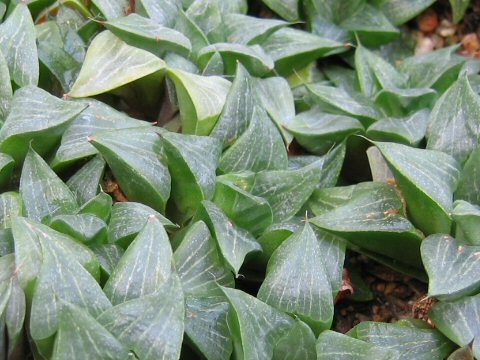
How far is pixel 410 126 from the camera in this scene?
1428mm

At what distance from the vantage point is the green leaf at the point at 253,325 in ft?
3.48

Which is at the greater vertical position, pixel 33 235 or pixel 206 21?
pixel 206 21

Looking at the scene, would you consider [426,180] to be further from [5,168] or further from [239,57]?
[5,168]

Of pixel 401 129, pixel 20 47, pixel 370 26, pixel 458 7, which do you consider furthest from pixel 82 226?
pixel 458 7

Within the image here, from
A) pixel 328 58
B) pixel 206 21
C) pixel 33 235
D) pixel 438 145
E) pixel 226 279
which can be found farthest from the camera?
pixel 328 58

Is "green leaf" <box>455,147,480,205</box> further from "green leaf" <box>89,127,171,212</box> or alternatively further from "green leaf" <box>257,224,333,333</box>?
"green leaf" <box>89,127,171,212</box>

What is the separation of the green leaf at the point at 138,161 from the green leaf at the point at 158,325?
0.84 ft

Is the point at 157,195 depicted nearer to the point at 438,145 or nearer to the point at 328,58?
the point at 438,145

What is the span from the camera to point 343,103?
146 cm

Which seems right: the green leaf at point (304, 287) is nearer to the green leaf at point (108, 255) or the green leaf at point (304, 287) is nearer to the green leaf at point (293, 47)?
the green leaf at point (108, 255)

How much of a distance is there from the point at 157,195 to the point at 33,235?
22 cm

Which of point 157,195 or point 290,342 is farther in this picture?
Result: point 157,195

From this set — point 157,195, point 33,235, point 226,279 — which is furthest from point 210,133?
point 33,235

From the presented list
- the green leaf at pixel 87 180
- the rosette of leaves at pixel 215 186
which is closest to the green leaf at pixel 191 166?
the rosette of leaves at pixel 215 186
